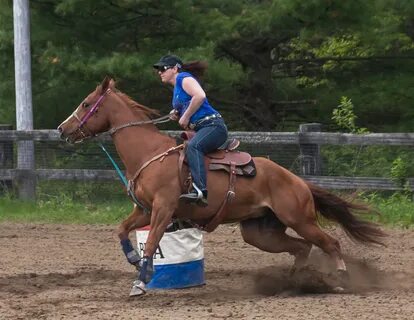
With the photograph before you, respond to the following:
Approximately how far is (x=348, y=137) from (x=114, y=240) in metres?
3.60

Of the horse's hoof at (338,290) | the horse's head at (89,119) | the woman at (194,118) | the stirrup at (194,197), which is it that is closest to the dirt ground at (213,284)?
the horse's hoof at (338,290)

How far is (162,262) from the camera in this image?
911 cm

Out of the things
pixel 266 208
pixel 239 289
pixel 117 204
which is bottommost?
pixel 117 204

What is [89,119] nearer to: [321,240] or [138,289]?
[138,289]

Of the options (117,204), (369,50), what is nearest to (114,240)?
(117,204)

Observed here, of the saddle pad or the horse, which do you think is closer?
the horse

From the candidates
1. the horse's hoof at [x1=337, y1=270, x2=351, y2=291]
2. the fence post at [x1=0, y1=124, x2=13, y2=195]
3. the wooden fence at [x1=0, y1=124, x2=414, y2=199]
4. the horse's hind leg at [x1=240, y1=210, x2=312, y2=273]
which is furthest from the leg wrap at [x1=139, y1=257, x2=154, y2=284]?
the fence post at [x1=0, y1=124, x2=13, y2=195]

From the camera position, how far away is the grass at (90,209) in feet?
41.7

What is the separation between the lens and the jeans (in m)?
8.66

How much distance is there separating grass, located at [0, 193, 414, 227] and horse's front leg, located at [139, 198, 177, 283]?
4675mm

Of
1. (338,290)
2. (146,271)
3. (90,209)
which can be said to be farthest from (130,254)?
(90,209)

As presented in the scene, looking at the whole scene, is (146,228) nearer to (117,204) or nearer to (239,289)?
(239,289)

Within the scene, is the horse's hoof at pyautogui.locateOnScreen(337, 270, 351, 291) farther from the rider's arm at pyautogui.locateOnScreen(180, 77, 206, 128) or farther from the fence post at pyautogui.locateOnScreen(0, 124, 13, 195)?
the fence post at pyautogui.locateOnScreen(0, 124, 13, 195)

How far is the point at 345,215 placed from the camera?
9484 mm
